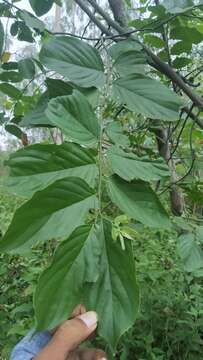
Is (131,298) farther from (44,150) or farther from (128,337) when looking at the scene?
(128,337)

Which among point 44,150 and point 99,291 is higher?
point 44,150

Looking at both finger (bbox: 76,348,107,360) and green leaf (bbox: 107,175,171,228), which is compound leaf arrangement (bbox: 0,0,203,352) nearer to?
green leaf (bbox: 107,175,171,228)

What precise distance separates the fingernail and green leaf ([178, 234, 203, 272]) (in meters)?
0.20

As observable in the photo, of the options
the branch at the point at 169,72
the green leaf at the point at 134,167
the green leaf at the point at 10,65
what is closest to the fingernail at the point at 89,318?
the green leaf at the point at 134,167

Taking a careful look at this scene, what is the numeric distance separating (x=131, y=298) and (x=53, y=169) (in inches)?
4.6

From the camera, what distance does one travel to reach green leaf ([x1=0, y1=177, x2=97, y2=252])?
0.31m

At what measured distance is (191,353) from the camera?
1540mm

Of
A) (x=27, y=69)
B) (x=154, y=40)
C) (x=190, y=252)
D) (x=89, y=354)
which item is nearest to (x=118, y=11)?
(x=154, y=40)

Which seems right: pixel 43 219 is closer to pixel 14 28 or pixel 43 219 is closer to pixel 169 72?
pixel 169 72

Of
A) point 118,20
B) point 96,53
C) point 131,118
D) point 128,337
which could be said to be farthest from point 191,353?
point 96,53

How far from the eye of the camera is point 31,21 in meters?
0.71

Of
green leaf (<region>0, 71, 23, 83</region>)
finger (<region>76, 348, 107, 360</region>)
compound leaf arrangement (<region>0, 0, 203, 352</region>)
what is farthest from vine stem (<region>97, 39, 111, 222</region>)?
green leaf (<region>0, 71, 23, 83</region>)

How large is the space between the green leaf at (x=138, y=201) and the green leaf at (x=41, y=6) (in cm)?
48

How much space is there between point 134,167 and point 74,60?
0.54 ft
